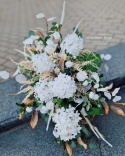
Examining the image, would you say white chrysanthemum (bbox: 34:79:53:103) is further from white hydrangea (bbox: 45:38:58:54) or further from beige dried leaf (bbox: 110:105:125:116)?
beige dried leaf (bbox: 110:105:125:116)

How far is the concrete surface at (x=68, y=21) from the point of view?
387 centimetres

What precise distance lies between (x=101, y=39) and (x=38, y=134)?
2.48 meters

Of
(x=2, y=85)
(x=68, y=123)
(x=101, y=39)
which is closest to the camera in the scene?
(x=68, y=123)

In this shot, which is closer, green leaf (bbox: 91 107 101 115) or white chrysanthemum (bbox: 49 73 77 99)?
white chrysanthemum (bbox: 49 73 77 99)

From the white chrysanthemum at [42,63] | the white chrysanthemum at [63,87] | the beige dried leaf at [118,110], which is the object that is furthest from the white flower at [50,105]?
the beige dried leaf at [118,110]

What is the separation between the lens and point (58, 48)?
199cm

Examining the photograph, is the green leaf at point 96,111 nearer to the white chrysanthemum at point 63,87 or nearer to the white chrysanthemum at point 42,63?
the white chrysanthemum at point 63,87

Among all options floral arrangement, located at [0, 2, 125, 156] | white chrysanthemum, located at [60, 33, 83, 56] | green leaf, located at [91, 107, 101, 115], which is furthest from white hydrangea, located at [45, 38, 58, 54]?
green leaf, located at [91, 107, 101, 115]

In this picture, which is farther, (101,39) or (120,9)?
(120,9)

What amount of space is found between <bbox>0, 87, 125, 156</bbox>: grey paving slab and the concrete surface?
127 cm

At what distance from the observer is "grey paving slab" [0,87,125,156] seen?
6.72 ft

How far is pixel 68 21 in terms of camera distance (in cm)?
492

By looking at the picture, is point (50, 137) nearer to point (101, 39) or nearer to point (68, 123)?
point (68, 123)

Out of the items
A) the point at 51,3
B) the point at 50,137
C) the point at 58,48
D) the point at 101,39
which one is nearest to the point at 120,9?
the point at 101,39
